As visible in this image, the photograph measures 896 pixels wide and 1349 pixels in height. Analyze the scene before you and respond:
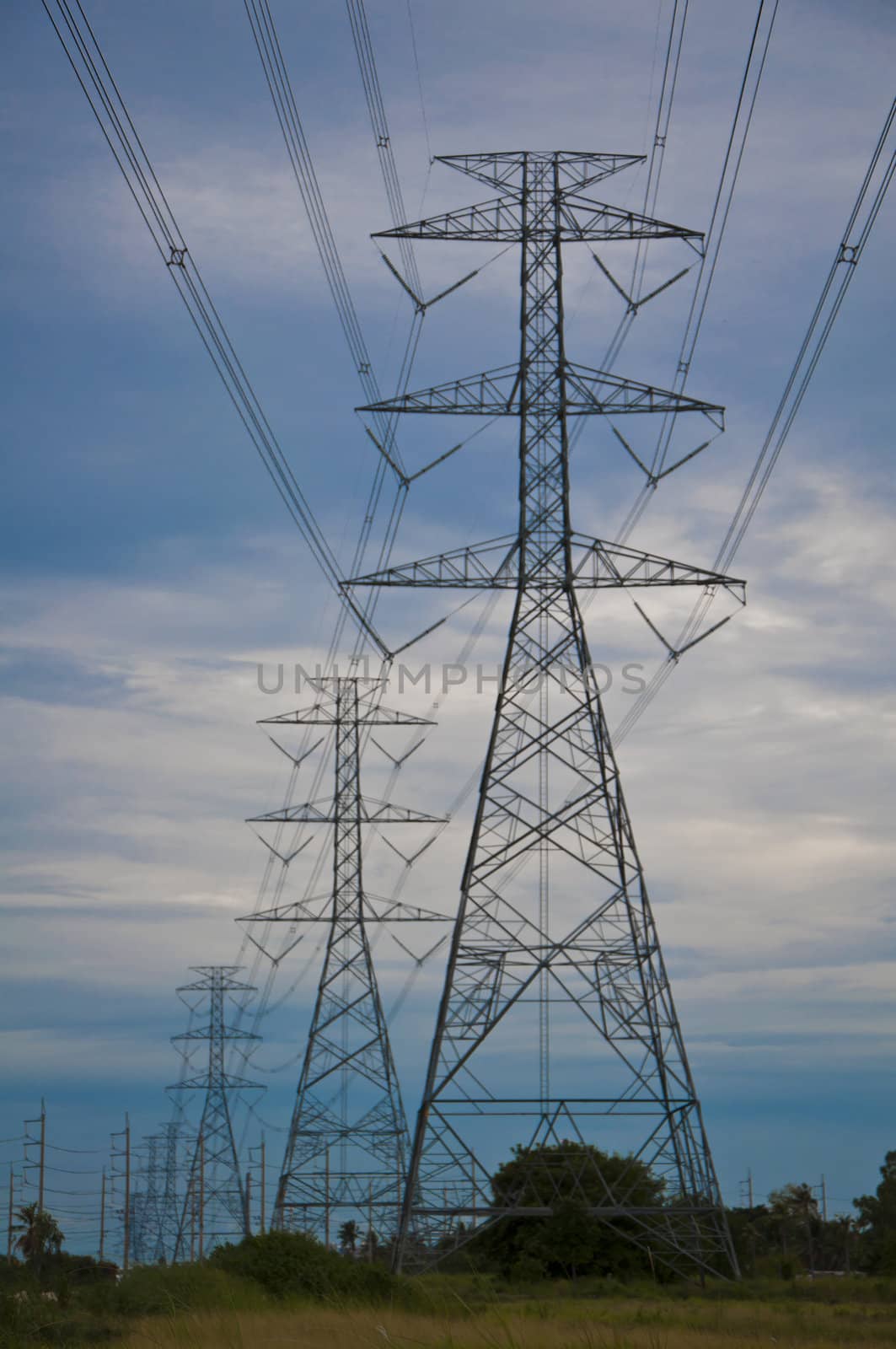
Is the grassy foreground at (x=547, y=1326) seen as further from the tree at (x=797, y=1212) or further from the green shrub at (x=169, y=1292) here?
the tree at (x=797, y=1212)

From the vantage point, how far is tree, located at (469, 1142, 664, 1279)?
33.8m

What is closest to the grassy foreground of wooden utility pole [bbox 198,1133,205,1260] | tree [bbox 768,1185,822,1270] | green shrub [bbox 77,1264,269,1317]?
green shrub [bbox 77,1264,269,1317]

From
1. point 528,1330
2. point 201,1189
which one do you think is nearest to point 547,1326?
point 528,1330

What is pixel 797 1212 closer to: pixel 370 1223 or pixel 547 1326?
pixel 370 1223

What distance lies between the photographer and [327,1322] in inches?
701

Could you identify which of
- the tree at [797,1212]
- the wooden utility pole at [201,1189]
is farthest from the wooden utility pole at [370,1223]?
the tree at [797,1212]

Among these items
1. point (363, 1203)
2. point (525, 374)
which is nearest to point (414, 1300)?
point (525, 374)

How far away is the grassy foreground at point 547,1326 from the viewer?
14750mm

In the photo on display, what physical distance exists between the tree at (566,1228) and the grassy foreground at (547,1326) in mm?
2894

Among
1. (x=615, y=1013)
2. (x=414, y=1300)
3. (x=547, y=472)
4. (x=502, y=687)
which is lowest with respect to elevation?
(x=414, y=1300)

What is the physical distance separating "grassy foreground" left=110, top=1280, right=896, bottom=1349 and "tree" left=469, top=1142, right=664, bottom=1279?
2894 mm

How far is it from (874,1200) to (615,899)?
179 ft

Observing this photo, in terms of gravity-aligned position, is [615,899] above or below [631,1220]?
above

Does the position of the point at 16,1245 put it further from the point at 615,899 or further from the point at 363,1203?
the point at 615,899
